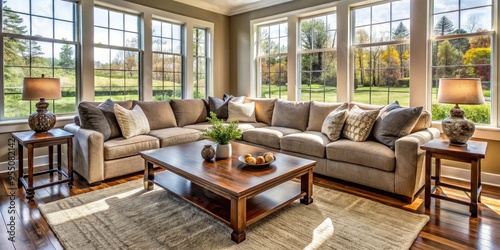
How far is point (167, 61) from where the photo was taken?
17.1ft

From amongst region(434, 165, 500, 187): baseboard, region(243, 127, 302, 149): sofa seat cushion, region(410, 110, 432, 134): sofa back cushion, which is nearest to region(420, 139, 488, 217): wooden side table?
region(410, 110, 432, 134): sofa back cushion

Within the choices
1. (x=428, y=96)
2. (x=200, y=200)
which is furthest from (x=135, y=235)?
(x=428, y=96)

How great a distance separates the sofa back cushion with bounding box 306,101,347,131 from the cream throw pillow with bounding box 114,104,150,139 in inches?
90.3

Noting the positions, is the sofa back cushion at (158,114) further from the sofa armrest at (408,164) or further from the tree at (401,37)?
the tree at (401,37)

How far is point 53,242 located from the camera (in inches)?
82.6

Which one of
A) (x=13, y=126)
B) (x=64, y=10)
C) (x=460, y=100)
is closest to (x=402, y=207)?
(x=460, y=100)

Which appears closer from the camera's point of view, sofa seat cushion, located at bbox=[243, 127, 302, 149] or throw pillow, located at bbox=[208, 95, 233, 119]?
sofa seat cushion, located at bbox=[243, 127, 302, 149]

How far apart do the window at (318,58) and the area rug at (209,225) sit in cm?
231

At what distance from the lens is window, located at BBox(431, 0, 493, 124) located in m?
3.37

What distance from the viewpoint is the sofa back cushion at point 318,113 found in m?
4.10

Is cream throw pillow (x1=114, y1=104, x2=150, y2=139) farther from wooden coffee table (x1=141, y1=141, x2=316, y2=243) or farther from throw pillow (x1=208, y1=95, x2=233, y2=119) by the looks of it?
throw pillow (x1=208, y1=95, x2=233, y2=119)

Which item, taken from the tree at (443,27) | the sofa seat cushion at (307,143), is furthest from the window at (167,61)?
the tree at (443,27)

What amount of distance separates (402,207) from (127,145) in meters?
3.03

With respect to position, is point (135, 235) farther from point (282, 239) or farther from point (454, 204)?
point (454, 204)
